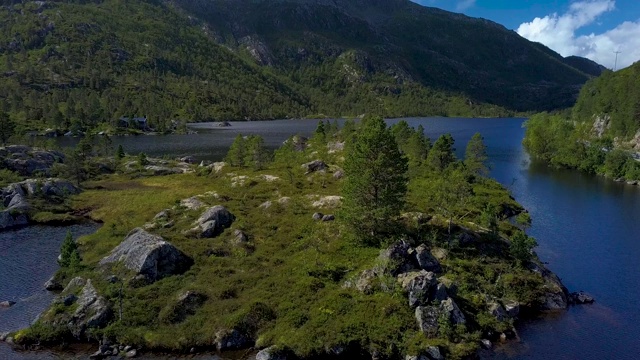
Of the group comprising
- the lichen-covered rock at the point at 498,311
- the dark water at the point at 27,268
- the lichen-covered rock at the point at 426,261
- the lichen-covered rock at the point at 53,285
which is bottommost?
the dark water at the point at 27,268

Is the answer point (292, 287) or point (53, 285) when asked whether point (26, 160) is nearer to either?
point (53, 285)

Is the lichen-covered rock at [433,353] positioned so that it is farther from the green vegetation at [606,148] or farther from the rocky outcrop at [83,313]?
the green vegetation at [606,148]

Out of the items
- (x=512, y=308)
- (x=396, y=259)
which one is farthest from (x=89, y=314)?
(x=512, y=308)

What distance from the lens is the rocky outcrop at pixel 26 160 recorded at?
411 ft

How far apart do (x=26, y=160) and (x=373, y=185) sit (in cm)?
11531

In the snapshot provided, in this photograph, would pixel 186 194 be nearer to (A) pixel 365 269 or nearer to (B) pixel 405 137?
(A) pixel 365 269

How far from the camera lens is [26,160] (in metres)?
129

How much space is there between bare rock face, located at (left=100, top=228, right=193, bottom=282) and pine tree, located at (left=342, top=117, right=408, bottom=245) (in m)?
25.3

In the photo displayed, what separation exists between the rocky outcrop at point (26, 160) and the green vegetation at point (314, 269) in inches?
1555

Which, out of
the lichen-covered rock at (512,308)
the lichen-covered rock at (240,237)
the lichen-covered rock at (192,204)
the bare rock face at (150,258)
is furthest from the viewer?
the lichen-covered rock at (192,204)

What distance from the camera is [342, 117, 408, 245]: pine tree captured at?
6494cm

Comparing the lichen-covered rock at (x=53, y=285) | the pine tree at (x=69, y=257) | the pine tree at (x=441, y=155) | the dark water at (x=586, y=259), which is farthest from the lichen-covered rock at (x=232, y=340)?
the pine tree at (x=441, y=155)

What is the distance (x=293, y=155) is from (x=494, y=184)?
214ft

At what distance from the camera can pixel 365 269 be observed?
56875 millimetres
